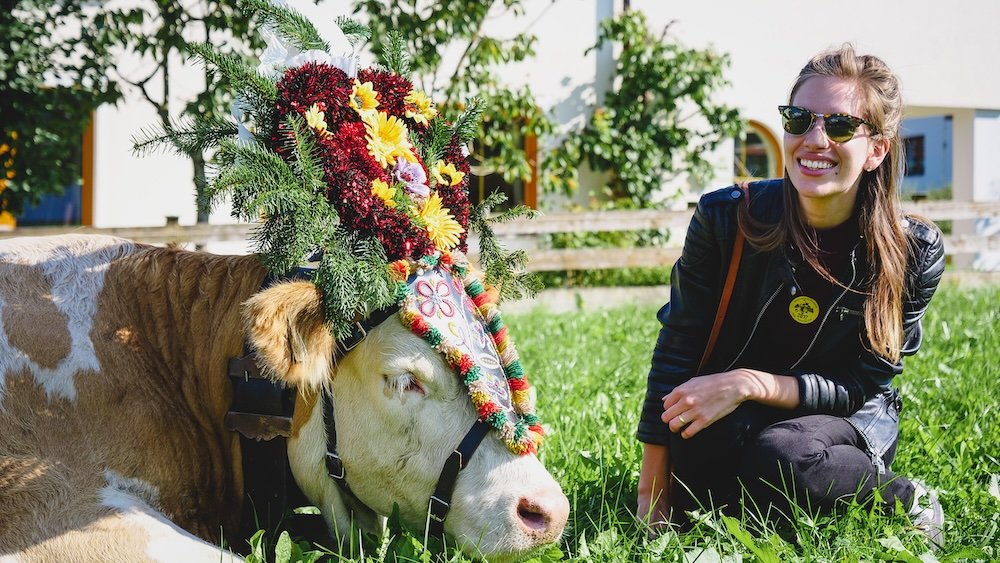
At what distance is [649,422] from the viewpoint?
3062 millimetres

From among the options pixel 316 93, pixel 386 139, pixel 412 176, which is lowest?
pixel 412 176

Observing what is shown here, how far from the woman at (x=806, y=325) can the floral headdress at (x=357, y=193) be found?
598 millimetres

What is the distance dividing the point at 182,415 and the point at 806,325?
181 centimetres

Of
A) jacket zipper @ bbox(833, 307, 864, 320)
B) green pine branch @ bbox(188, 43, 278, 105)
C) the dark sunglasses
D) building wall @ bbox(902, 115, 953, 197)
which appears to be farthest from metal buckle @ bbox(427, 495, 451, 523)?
building wall @ bbox(902, 115, 953, 197)

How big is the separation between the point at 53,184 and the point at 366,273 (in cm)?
698

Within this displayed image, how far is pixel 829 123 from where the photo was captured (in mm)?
2838

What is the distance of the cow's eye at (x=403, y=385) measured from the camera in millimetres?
2580

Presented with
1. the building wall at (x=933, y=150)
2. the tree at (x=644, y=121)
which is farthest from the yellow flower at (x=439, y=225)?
the building wall at (x=933, y=150)

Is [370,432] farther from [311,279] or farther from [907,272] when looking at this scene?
[907,272]

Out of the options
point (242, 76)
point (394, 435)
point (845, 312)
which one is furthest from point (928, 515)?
point (242, 76)

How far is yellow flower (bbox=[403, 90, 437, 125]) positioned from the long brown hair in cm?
99

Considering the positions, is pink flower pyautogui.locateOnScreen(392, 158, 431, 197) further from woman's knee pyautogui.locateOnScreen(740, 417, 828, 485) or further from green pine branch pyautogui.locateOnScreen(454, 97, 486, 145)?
woman's knee pyautogui.locateOnScreen(740, 417, 828, 485)

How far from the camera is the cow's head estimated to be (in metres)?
2.45

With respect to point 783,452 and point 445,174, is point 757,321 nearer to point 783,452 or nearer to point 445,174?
point 783,452
